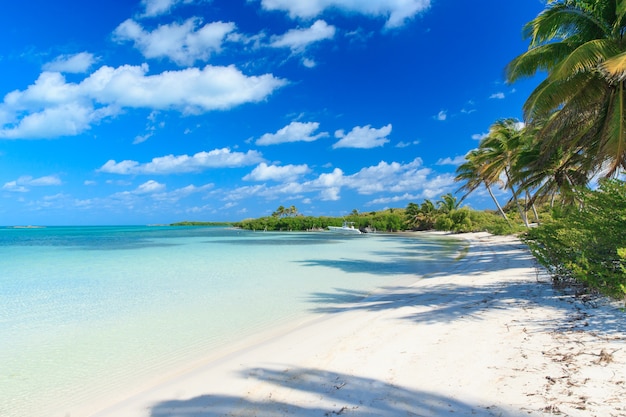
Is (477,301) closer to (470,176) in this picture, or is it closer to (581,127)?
(581,127)

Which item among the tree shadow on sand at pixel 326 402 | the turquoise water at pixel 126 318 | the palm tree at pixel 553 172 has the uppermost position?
the palm tree at pixel 553 172

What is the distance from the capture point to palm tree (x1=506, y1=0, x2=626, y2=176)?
809 cm

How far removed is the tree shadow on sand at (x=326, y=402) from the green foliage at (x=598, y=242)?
2.49 metres

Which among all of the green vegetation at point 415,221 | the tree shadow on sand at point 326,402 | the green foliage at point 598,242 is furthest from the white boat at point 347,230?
the tree shadow on sand at point 326,402

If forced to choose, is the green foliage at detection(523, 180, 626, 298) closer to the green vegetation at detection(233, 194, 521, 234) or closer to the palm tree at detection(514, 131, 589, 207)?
the palm tree at detection(514, 131, 589, 207)

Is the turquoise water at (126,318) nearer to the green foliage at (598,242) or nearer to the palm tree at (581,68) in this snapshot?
the green foliage at (598,242)

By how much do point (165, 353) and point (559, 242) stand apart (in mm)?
6410

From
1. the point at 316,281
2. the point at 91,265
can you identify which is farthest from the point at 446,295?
the point at 91,265

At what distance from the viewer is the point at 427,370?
345cm

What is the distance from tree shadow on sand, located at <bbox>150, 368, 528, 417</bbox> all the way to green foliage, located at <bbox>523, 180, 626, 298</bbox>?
249cm

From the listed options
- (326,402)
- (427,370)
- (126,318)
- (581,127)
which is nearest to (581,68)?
(581,127)

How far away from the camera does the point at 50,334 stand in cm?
593

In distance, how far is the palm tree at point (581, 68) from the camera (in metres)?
8.09

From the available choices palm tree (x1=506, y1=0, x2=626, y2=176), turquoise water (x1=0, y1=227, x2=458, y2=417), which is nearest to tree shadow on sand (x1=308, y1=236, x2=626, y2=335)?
turquoise water (x1=0, y1=227, x2=458, y2=417)
